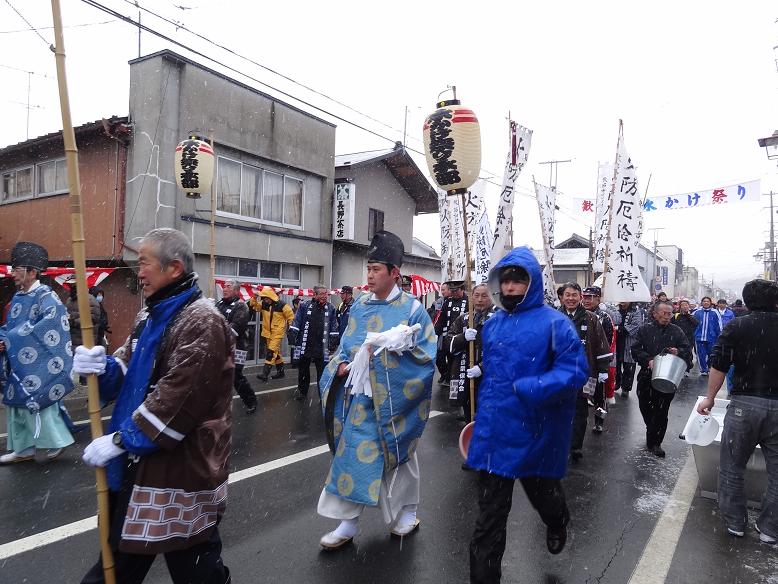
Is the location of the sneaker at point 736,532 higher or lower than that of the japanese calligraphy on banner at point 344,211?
lower

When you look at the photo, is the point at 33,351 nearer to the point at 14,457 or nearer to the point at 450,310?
the point at 14,457

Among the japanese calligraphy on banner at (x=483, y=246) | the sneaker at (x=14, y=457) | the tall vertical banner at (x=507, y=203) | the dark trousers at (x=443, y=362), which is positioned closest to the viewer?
the sneaker at (x=14, y=457)

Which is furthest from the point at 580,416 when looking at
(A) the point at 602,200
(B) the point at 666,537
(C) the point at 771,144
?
(C) the point at 771,144

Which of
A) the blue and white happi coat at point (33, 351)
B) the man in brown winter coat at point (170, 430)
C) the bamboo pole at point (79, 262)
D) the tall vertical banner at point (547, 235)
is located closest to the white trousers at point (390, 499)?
the man in brown winter coat at point (170, 430)

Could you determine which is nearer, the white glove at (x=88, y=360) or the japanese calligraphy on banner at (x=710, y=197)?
the white glove at (x=88, y=360)

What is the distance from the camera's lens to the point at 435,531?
3.89 metres

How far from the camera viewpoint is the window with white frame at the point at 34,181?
13.4 metres

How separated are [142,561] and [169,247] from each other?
1.37 m

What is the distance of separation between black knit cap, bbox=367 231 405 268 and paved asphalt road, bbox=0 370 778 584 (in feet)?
6.47

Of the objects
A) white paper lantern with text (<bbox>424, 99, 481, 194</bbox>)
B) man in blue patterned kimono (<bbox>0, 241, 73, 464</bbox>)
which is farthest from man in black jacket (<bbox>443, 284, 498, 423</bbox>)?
man in blue patterned kimono (<bbox>0, 241, 73, 464</bbox>)

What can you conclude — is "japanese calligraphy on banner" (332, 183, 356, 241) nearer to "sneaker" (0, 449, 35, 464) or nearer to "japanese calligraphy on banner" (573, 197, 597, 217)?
"japanese calligraphy on banner" (573, 197, 597, 217)

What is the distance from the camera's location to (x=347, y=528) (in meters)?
3.60

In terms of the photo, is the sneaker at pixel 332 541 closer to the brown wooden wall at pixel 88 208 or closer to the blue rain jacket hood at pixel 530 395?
the blue rain jacket hood at pixel 530 395

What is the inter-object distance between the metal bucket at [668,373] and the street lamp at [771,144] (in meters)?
11.2
